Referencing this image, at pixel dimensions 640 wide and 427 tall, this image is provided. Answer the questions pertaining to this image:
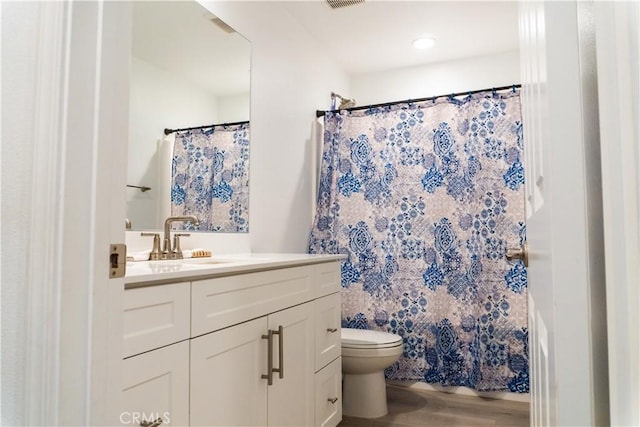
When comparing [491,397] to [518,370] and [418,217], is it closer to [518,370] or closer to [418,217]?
[518,370]

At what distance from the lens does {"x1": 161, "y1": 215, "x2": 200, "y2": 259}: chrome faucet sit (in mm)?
1676

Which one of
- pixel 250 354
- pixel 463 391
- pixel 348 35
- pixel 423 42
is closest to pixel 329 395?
pixel 250 354

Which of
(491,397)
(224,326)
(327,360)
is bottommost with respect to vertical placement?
(491,397)

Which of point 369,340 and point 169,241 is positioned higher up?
point 169,241

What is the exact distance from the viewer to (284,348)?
154 centimetres

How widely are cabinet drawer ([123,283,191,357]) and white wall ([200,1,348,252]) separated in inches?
46.2

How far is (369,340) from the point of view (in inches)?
92.8

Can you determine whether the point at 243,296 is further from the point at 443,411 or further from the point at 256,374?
the point at 443,411

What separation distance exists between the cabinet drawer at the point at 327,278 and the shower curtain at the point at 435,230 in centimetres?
76

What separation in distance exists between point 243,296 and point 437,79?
2.77 metres

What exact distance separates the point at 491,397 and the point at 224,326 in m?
2.12
